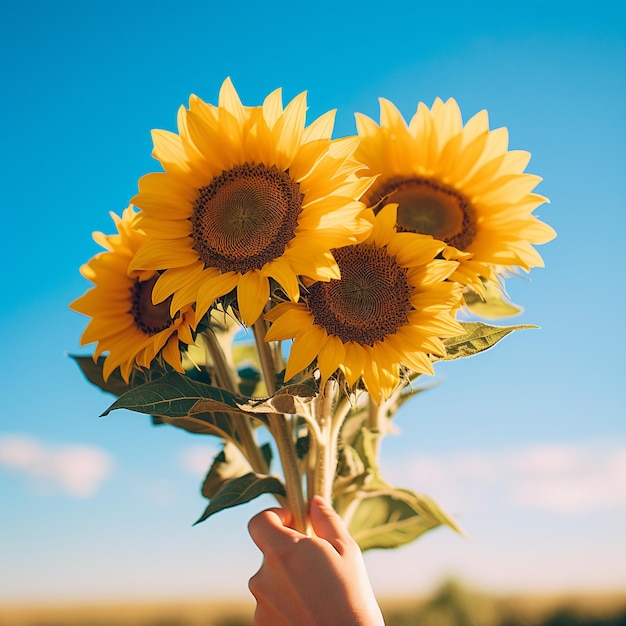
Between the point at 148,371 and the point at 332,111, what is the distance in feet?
1.79

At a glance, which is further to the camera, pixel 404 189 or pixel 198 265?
pixel 404 189

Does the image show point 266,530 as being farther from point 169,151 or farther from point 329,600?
point 169,151

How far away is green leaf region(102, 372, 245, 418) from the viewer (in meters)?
0.99

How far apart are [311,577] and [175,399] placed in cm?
34

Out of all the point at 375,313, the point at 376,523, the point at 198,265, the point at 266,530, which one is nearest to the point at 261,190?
the point at 198,265

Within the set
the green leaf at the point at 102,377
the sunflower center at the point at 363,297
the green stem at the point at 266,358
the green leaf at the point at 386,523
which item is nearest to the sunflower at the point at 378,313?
the sunflower center at the point at 363,297

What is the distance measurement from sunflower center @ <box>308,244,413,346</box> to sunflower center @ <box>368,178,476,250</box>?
151 mm

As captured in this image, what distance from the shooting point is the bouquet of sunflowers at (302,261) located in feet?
3.31

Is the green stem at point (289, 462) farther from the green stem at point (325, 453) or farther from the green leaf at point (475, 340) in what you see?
the green leaf at point (475, 340)

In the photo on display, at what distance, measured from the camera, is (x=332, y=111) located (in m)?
1.04

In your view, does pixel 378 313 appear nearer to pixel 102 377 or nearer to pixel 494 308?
pixel 494 308

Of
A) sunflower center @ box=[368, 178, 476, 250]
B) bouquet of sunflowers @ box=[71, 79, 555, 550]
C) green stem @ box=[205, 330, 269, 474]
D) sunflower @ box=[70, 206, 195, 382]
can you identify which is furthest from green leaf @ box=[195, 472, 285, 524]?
sunflower center @ box=[368, 178, 476, 250]

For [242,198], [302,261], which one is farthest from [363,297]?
[242,198]

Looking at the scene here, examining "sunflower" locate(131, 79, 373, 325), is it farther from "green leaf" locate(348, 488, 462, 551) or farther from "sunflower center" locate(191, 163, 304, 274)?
"green leaf" locate(348, 488, 462, 551)
